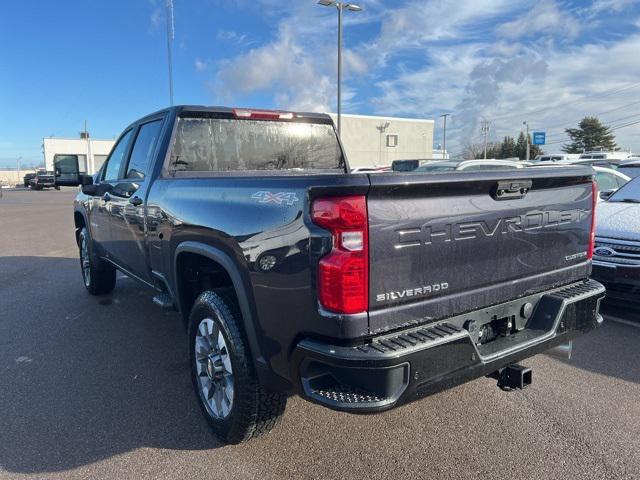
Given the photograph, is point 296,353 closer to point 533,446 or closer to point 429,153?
point 533,446

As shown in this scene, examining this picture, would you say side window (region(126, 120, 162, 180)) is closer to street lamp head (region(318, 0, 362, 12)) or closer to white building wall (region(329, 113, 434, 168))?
street lamp head (region(318, 0, 362, 12))

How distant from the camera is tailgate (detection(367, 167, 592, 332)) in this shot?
215 centimetres

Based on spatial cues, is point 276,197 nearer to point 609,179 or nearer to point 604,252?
point 604,252

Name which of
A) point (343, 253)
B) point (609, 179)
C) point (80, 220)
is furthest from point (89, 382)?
point (609, 179)

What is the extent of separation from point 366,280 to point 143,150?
297 centimetres

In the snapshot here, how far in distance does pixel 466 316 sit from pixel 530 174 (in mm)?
829

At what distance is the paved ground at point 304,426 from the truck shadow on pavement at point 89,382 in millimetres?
12

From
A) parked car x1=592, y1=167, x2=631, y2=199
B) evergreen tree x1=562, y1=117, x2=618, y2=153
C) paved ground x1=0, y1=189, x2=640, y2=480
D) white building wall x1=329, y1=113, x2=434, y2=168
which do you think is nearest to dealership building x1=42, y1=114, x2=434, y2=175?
Answer: white building wall x1=329, y1=113, x2=434, y2=168

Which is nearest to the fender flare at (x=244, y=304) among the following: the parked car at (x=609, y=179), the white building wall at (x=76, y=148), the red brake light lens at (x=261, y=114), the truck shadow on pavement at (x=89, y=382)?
the truck shadow on pavement at (x=89, y=382)

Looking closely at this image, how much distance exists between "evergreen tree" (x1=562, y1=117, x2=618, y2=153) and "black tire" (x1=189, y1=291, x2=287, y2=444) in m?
77.6

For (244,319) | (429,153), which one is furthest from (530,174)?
(429,153)

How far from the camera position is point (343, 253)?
6.77 feet

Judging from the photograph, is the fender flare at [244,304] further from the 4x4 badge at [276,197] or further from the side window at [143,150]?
the side window at [143,150]

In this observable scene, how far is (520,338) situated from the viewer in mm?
2666
